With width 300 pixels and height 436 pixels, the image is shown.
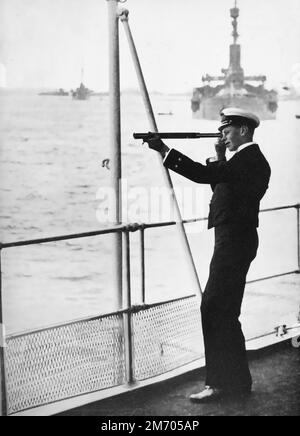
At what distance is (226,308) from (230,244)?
12.5 inches

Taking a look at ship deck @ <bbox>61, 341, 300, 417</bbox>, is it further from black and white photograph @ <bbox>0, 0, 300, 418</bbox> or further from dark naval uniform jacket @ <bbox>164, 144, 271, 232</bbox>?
dark naval uniform jacket @ <bbox>164, 144, 271, 232</bbox>

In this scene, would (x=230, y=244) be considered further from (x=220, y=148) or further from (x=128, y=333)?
(x=128, y=333)

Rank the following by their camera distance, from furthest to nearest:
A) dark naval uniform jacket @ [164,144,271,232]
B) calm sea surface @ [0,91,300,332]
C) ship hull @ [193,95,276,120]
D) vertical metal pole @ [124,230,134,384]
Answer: calm sea surface @ [0,91,300,332]
ship hull @ [193,95,276,120]
vertical metal pole @ [124,230,134,384]
dark naval uniform jacket @ [164,144,271,232]

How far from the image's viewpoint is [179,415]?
2654 millimetres

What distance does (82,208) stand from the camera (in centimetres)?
3931

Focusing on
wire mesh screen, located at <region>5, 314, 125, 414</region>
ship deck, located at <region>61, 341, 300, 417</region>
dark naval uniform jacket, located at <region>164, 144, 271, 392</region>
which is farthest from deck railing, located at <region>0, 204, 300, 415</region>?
dark naval uniform jacket, located at <region>164, 144, 271, 392</region>

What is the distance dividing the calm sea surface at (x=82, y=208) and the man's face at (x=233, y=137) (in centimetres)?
198

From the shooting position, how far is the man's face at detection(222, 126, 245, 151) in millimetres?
2826

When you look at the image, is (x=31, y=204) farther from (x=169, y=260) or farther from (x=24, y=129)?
(x=169, y=260)

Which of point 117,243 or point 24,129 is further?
point 24,129

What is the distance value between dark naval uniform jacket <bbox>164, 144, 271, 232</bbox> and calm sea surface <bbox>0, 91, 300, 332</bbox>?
2087 mm

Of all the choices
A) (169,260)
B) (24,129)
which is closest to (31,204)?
(24,129)

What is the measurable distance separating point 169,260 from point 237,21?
2717 cm

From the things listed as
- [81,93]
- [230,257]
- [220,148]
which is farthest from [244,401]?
[81,93]
